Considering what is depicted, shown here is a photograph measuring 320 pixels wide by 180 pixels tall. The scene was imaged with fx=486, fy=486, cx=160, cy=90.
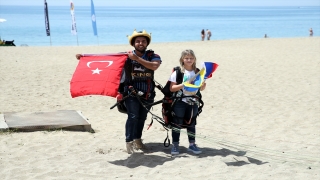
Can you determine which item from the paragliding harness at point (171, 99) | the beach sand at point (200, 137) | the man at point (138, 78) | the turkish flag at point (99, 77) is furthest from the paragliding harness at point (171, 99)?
the turkish flag at point (99, 77)

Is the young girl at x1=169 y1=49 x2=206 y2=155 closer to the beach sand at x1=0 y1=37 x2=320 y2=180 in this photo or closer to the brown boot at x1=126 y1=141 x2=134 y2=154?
the beach sand at x1=0 y1=37 x2=320 y2=180

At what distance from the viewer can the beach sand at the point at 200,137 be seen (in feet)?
18.3

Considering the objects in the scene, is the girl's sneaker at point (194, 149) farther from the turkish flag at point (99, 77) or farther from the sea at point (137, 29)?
the sea at point (137, 29)

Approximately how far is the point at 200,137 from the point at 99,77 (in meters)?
1.55

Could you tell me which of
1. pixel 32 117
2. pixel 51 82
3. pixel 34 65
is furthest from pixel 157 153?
pixel 34 65

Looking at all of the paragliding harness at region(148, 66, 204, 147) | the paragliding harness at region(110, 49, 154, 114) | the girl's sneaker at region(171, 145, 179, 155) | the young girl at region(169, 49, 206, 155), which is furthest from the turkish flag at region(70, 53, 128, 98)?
the girl's sneaker at region(171, 145, 179, 155)

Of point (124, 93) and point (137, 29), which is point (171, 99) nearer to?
point (124, 93)

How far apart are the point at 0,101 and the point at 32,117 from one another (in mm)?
2514

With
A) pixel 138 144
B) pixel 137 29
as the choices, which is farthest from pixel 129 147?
pixel 137 29

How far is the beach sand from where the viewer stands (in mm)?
5586

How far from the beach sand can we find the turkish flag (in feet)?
2.76

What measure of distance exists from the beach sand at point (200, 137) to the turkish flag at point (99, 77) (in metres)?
0.84

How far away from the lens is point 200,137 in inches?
253

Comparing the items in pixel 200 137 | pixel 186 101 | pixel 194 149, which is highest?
pixel 186 101
